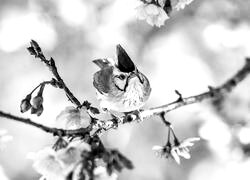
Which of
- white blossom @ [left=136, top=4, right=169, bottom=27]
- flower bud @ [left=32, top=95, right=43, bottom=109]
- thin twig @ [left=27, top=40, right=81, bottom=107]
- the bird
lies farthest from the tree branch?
the bird

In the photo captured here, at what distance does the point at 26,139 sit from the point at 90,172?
6714 millimetres

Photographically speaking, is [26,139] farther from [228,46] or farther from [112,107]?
[112,107]

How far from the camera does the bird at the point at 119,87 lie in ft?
9.52

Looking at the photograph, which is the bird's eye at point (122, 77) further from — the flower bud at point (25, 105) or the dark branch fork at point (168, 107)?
the dark branch fork at point (168, 107)

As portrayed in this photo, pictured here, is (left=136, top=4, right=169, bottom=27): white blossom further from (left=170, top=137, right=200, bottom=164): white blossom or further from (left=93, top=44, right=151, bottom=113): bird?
(left=170, top=137, right=200, bottom=164): white blossom

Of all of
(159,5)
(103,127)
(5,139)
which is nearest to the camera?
(103,127)

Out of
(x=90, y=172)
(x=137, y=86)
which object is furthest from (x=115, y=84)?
(x=90, y=172)

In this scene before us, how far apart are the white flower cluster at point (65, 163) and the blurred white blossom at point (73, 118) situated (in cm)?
28

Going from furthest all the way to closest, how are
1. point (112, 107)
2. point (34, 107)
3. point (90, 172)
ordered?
1. point (112, 107)
2. point (34, 107)
3. point (90, 172)

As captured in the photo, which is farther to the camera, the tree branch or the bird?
the bird

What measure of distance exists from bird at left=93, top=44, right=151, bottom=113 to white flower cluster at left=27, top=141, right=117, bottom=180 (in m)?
1.19

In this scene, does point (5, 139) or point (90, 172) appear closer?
point (90, 172)

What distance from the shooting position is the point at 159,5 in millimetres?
2465

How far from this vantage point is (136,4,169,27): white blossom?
7.97ft
